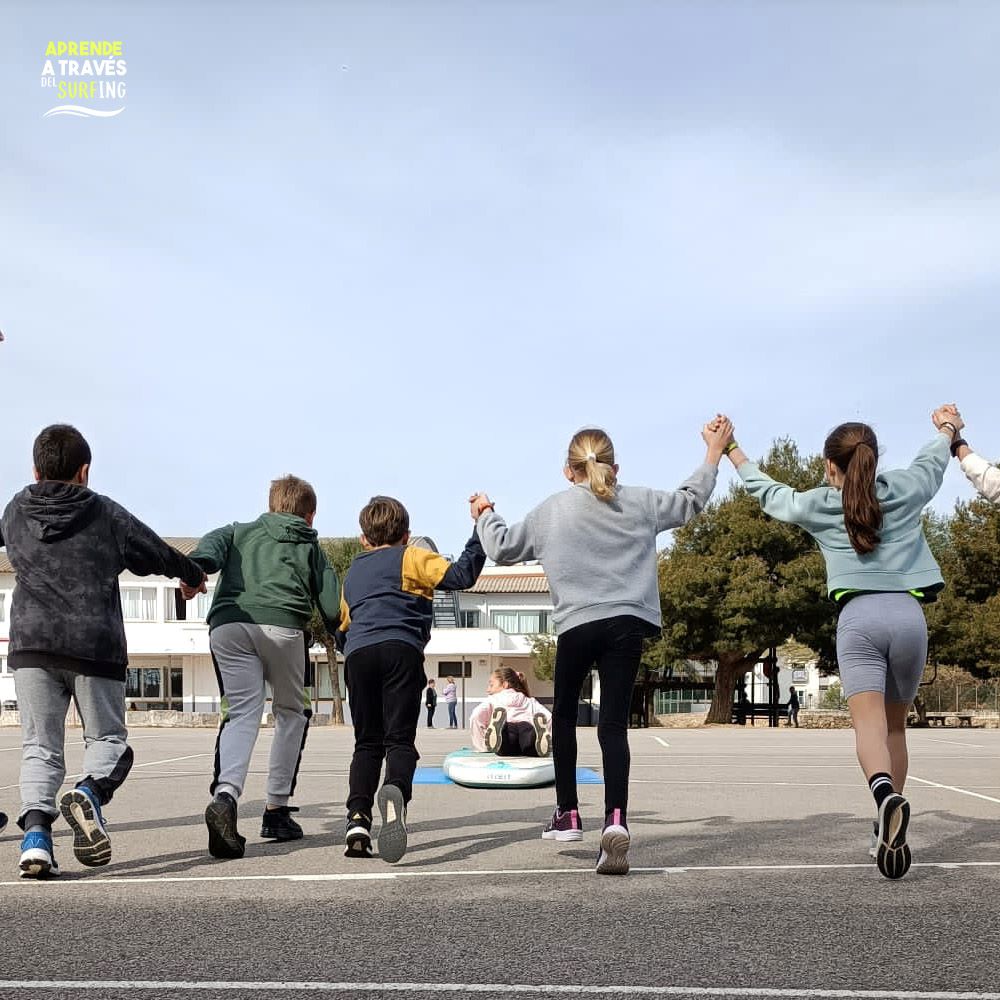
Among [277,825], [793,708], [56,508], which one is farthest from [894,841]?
[793,708]

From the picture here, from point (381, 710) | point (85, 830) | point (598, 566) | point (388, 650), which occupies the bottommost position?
point (85, 830)

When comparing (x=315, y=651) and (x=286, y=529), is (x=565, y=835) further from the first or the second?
(x=315, y=651)

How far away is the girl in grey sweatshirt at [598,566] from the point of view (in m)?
6.02

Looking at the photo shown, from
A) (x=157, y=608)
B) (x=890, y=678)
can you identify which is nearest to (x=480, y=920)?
(x=890, y=678)

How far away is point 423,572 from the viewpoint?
6.43 meters

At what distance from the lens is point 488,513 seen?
6.51 m

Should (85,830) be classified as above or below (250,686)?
below

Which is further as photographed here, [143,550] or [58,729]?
[143,550]

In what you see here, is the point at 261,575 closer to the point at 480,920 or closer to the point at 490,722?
the point at 480,920

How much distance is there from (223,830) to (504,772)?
4674 millimetres

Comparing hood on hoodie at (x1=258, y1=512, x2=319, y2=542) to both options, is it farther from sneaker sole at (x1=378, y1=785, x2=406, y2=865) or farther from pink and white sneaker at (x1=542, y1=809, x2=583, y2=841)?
pink and white sneaker at (x1=542, y1=809, x2=583, y2=841)

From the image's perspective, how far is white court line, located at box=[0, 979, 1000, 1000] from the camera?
11.1ft

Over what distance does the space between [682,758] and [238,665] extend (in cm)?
1172

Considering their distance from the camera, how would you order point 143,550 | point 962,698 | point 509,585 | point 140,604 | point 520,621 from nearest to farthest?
1. point 143,550
2. point 962,698
3. point 140,604
4. point 520,621
5. point 509,585
